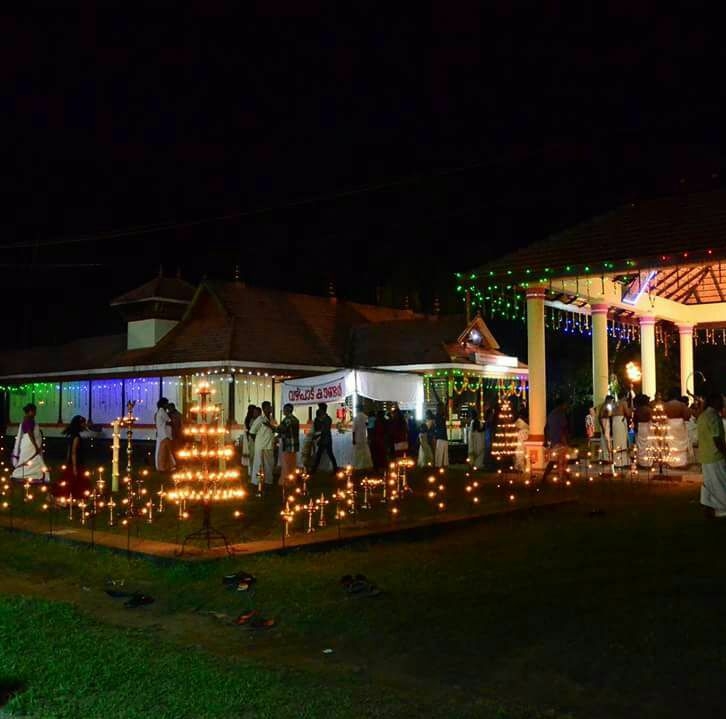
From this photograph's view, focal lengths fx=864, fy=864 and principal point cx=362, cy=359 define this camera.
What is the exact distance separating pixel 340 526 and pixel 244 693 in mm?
6350

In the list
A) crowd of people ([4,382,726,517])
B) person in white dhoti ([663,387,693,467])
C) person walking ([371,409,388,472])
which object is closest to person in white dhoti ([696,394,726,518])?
crowd of people ([4,382,726,517])

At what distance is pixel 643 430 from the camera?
18.3 metres

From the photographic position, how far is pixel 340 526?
11891 millimetres

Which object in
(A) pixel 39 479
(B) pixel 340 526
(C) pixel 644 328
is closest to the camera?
(B) pixel 340 526

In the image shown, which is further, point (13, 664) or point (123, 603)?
point (123, 603)

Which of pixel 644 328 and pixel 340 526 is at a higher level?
pixel 644 328

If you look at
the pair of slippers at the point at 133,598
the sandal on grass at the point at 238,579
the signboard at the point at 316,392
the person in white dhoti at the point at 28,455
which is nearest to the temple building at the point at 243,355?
the signboard at the point at 316,392

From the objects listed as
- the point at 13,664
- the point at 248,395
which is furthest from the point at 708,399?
the point at 248,395

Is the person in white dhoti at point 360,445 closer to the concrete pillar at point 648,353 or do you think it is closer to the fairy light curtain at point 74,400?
the concrete pillar at point 648,353

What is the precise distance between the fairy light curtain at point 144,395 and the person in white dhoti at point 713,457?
20.4m

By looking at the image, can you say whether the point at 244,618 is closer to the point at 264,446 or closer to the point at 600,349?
the point at 264,446

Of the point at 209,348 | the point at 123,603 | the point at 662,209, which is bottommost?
the point at 123,603

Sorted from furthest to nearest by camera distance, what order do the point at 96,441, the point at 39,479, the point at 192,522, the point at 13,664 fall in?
the point at 96,441 < the point at 39,479 < the point at 192,522 < the point at 13,664

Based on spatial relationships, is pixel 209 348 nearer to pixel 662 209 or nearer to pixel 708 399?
pixel 662 209
